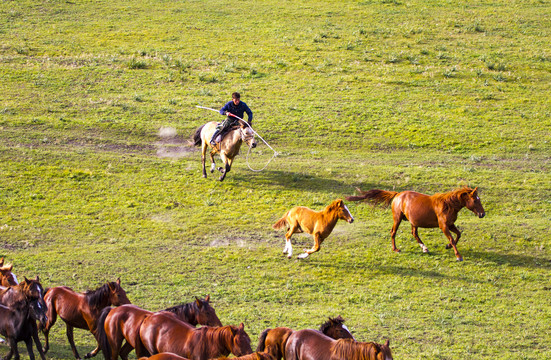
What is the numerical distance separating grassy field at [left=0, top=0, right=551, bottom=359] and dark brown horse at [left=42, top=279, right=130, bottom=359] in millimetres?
1033

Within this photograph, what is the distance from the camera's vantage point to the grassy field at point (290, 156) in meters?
14.2

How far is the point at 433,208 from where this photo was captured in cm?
1645

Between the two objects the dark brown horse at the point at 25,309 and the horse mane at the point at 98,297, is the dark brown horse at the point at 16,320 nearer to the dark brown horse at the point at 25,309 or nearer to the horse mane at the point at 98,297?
the dark brown horse at the point at 25,309

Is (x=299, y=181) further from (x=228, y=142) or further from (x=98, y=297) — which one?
(x=98, y=297)

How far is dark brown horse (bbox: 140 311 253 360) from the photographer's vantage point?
9.02 m

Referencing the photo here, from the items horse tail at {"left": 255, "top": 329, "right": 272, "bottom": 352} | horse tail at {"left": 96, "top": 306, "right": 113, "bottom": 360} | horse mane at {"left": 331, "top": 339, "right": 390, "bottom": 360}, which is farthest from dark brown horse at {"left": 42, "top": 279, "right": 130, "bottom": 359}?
horse mane at {"left": 331, "top": 339, "right": 390, "bottom": 360}

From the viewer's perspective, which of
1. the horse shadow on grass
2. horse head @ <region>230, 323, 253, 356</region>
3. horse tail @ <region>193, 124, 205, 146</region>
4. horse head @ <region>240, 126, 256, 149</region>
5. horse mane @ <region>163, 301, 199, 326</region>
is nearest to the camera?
horse head @ <region>230, 323, 253, 356</region>

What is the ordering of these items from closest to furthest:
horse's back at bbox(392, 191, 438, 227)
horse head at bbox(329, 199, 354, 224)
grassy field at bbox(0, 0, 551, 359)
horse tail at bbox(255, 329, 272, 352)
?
horse tail at bbox(255, 329, 272, 352), grassy field at bbox(0, 0, 551, 359), horse head at bbox(329, 199, 354, 224), horse's back at bbox(392, 191, 438, 227)

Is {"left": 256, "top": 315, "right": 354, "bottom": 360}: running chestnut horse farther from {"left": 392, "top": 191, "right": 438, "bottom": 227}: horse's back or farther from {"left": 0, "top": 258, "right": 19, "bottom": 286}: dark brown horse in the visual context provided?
{"left": 392, "top": 191, "right": 438, "bottom": 227}: horse's back

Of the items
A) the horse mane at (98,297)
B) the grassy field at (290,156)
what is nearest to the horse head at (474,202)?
the grassy field at (290,156)

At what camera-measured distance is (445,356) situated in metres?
11.6

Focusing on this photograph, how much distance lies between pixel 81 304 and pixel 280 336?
388cm

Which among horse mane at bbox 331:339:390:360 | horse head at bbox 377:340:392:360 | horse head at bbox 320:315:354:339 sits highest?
horse head at bbox 377:340:392:360

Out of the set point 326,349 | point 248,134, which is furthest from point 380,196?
point 326,349
